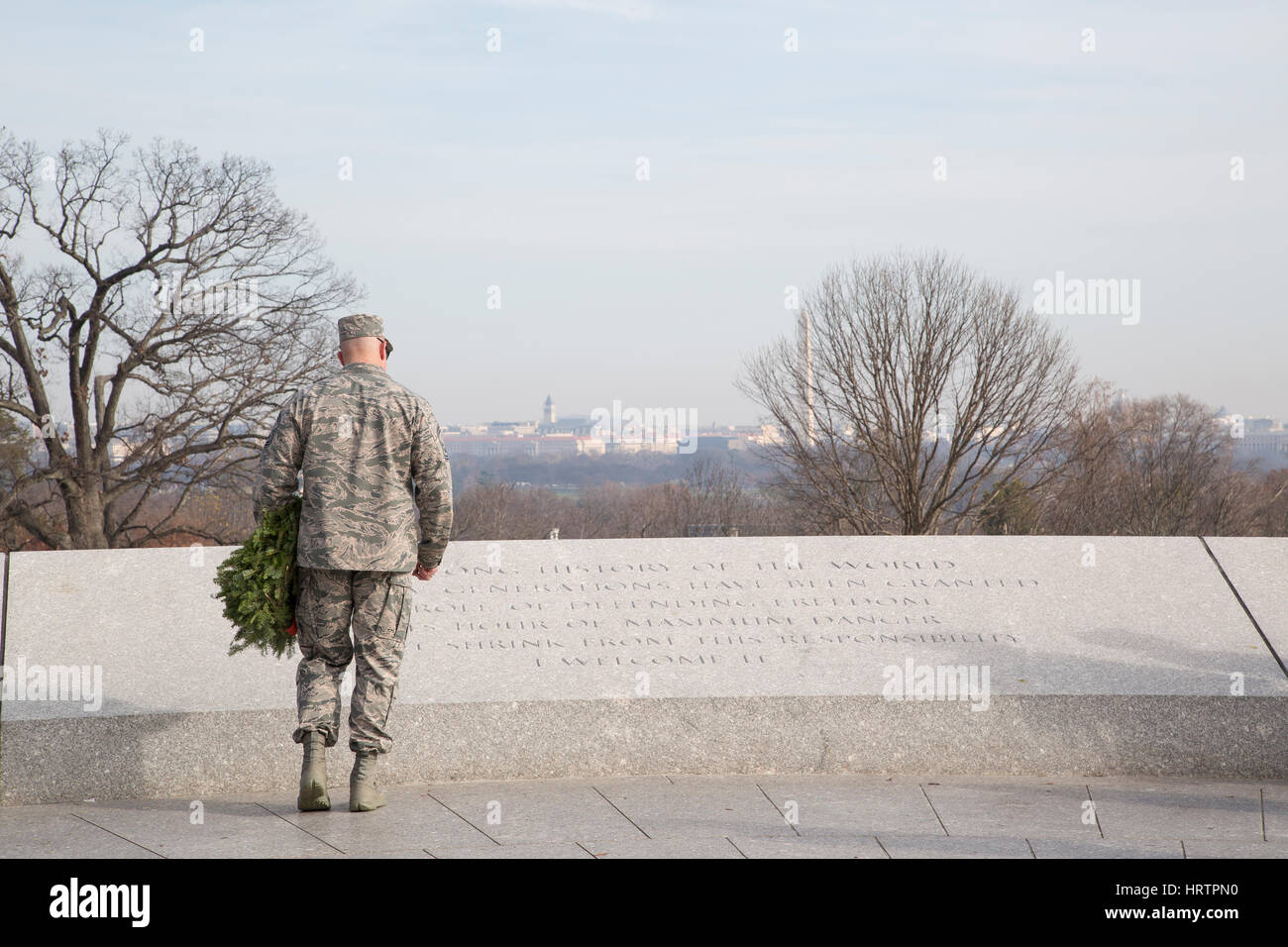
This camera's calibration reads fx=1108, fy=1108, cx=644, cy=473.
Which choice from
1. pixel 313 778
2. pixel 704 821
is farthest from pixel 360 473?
pixel 704 821

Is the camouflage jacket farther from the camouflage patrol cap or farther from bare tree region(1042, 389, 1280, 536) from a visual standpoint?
bare tree region(1042, 389, 1280, 536)

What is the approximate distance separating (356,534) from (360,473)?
23 cm

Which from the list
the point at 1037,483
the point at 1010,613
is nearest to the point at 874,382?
the point at 1037,483

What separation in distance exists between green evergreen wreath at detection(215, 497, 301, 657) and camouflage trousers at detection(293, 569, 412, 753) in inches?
3.4

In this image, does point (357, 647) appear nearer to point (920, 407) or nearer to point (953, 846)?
point (953, 846)

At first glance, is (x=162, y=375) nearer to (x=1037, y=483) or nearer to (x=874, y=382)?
(x=874, y=382)

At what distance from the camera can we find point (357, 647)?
4.18 m

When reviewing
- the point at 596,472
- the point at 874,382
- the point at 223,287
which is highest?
the point at 223,287

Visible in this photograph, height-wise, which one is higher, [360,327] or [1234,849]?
[360,327]

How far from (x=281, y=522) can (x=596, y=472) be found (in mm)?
43322

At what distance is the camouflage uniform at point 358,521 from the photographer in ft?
13.4

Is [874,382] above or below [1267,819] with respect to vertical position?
above

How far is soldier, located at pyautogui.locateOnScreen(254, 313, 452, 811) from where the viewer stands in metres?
4.07

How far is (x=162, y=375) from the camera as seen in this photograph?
30266 mm
